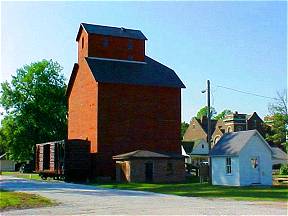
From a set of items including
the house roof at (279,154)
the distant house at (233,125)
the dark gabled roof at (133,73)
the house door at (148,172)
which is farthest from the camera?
the distant house at (233,125)

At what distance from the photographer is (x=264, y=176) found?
3688cm

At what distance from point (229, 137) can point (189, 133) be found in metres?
59.4

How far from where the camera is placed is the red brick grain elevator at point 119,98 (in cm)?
4806

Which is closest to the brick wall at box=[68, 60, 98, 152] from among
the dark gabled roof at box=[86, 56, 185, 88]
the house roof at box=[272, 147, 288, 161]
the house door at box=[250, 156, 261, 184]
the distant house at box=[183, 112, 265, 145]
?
the dark gabled roof at box=[86, 56, 185, 88]

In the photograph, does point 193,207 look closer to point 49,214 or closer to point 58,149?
point 49,214

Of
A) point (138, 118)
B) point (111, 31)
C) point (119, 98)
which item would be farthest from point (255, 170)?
point (111, 31)

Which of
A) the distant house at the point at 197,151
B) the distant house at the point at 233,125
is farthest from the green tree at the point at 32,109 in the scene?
the distant house at the point at 233,125

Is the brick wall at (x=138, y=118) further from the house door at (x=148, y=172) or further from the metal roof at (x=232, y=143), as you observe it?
the metal roof at (x=232, y=143)

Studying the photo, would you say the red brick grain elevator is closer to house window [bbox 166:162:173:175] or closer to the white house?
house window [bbox 166:162:173:175]

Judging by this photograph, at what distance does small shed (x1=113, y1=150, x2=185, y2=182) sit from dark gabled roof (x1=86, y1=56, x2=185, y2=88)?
29.0ft

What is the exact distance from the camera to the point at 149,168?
43438mm

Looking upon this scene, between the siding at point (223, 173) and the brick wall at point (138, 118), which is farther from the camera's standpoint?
the brick wall at point (138, 118)

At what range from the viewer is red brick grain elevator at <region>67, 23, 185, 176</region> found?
48062mm

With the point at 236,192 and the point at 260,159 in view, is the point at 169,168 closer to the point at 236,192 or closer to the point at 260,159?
Answer: the point at 260,159
